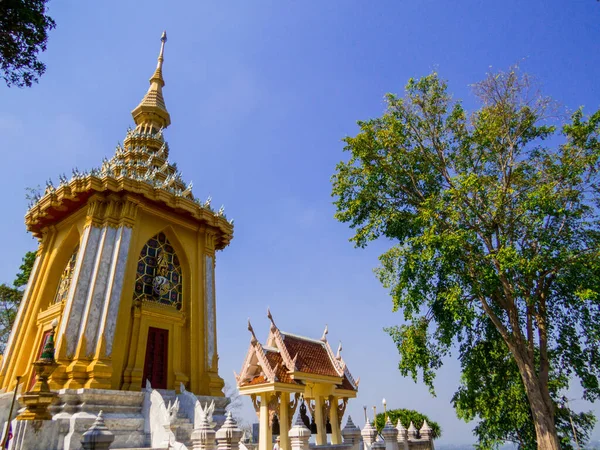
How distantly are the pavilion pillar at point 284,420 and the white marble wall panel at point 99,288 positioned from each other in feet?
21.9

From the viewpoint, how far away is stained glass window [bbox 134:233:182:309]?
17.2 meters

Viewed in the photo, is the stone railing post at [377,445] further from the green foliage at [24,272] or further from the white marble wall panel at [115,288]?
the green foliage at [24,272]

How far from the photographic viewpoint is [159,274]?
17875mm

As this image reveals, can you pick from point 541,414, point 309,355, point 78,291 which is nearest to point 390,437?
point 309,355

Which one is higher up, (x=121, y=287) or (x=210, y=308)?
(x=210, y=308)

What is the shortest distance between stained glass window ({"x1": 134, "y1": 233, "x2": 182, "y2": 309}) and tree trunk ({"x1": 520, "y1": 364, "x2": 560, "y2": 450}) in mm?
13241

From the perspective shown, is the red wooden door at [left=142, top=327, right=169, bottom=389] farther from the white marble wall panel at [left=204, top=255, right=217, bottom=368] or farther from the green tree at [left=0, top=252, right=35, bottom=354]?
the green tree at [left=0, top=252, right=35, bottom=354]

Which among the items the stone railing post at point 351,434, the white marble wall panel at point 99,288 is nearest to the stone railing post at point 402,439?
the stone railing post at point 351,434

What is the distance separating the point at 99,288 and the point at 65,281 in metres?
3.51

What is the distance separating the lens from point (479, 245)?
12695 millimetres

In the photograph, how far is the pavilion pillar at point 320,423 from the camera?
47.8 ft

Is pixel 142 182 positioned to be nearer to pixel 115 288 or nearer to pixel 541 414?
pixel 115 288

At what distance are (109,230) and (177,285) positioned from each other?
3.79 m

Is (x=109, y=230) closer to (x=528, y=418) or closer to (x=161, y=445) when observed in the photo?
(x=161, y=445)
